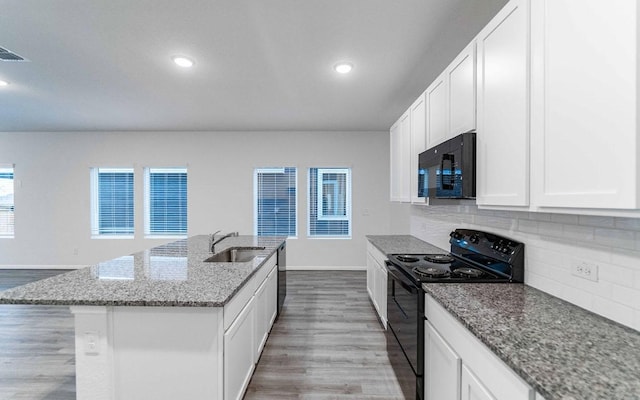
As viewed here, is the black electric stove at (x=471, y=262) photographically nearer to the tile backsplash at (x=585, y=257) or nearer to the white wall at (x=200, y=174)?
the tile backsplash at (x=585, y=257)

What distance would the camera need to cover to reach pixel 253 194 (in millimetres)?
5500

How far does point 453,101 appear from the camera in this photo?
200cm

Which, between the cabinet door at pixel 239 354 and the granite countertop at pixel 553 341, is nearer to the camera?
the granite countertop at pixel 553 341

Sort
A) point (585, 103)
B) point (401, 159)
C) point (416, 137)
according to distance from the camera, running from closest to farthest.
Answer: point (585, 103), point (416, 137), point (401, 159)

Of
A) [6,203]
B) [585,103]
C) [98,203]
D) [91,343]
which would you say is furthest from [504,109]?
[6,203]

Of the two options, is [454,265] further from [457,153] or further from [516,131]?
[516,131]

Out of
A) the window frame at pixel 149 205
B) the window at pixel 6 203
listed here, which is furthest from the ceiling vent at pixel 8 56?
the window at pixel 6 203

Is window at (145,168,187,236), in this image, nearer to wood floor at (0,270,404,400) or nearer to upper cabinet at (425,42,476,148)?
wood floor at (0,270,404,400)

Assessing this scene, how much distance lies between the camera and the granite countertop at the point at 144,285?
1.40 meters

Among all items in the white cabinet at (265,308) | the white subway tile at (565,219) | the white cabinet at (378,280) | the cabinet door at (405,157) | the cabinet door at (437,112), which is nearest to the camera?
the white subway tile at (565,219)

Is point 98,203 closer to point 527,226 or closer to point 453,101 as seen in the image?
point 453,101

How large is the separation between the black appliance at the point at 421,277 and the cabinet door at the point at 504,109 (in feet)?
1.48

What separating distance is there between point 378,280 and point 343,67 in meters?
2.28

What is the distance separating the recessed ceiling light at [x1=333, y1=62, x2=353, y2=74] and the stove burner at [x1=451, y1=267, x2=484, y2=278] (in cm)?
207
